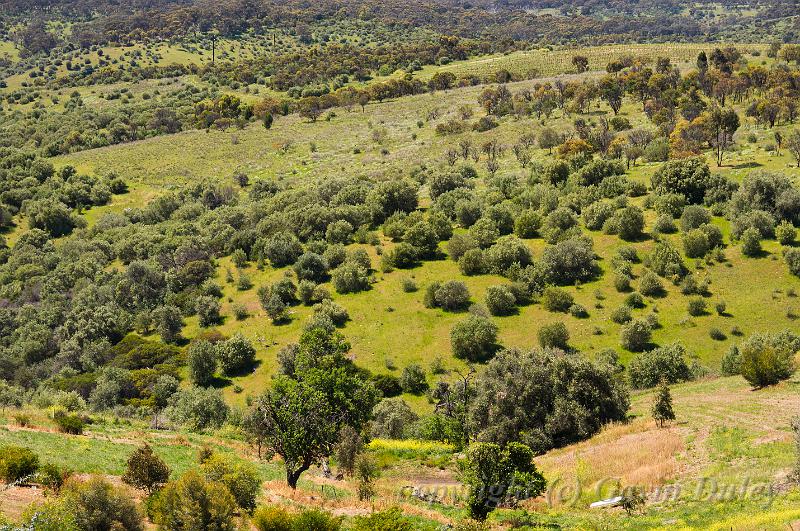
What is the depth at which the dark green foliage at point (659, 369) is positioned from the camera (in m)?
44.1

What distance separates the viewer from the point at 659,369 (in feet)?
145

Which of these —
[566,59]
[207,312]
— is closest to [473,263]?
[207,312]

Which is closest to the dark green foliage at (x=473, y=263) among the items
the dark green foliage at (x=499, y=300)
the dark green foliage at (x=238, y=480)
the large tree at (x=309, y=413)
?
the dark green foliage at (x=499, y=300)

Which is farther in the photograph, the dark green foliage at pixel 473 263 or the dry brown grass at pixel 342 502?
the dark green foliage at pixel 473 263

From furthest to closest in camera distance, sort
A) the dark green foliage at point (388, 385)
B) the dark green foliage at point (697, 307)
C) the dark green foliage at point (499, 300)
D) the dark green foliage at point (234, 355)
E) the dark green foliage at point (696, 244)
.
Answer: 1. the dark green foliage at point (696, 244)
2. the dark green foliage at point (499, 300)
3. the dark green foliage at point (234, 355)
4. the dark green foliage at point (697, 307)
5. the dark green foliage at point (388, 385)

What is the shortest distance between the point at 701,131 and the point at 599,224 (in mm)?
30840

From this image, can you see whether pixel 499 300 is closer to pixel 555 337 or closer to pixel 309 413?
pixel 555 337

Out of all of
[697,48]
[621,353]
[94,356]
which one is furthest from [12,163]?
[697,48]

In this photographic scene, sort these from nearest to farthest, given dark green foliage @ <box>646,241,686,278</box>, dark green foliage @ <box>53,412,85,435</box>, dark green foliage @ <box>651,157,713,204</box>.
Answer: dark green foliage @ <box>53,412,85,435</box> < dark green foliage @ <box>646,241,686,278</box> < dark green foliage @ <box>651,157,713,204</box>

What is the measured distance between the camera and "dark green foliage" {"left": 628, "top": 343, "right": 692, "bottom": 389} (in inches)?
1735

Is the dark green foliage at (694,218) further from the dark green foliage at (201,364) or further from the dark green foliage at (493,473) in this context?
the dark green foliage at (493,473)

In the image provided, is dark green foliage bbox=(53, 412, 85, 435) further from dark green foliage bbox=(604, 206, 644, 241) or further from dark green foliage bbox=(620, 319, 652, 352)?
dark green foliage bbox=(604, 206, 644, 241)

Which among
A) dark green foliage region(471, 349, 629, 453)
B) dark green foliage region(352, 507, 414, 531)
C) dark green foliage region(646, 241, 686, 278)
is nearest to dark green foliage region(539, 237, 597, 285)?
dark green foliage region(646, 241, 686, 278)

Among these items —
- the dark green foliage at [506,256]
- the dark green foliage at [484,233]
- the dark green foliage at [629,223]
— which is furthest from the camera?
the dark green foliage at [484,233]
